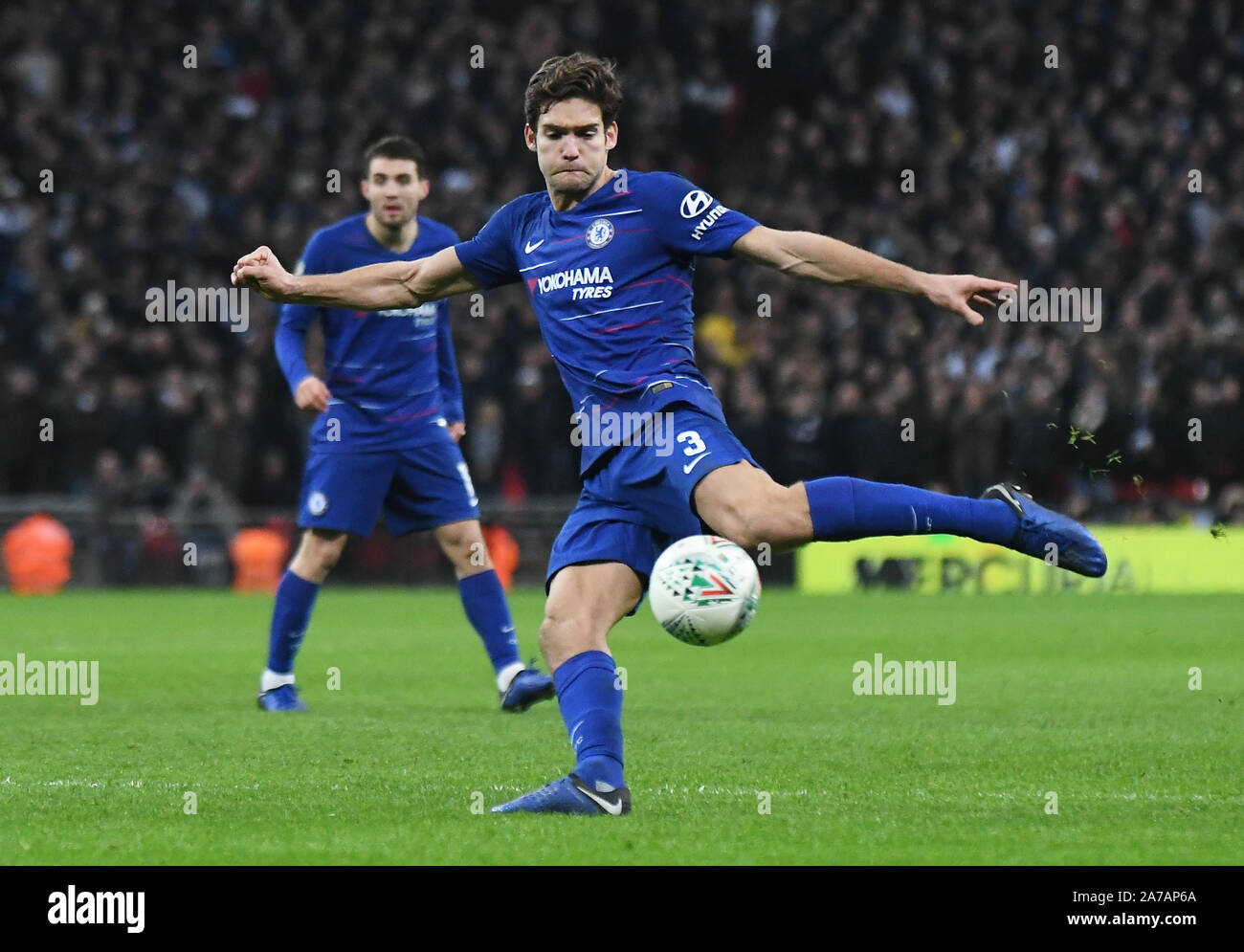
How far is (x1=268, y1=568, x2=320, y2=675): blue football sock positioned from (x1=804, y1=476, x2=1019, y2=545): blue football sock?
385cm

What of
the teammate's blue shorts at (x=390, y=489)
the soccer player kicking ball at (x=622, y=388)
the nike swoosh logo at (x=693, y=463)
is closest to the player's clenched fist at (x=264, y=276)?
the soccer player kicking ball at (x=622, y=388)

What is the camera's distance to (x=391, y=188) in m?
8.88

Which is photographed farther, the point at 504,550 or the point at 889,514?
the point at 504,550

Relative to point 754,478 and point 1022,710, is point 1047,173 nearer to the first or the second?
point 1022,710

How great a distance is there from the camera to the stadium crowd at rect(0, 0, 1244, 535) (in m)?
18.4

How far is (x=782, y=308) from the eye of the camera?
68.8 feet

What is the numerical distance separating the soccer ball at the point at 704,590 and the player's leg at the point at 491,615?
10.2ft

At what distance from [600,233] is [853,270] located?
31.7 inches

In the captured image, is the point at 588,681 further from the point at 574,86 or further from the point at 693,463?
the point at 574,86

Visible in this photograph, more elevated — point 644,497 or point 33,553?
point 644,497

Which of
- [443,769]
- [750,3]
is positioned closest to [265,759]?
[443,769]

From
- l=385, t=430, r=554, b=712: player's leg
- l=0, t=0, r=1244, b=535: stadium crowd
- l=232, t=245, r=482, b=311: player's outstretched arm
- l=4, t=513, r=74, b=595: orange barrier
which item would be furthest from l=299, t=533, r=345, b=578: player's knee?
l=4, t=513, r=74, b=595: orange barrier

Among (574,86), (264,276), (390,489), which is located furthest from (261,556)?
(574,86)

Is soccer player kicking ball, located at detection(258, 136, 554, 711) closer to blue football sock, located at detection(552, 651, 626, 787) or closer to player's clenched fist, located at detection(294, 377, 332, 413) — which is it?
player's clenched fist, located at detection(294, 377, 332, 413)
